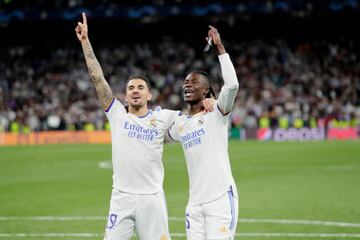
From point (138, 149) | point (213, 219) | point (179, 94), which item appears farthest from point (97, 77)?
point (179, 94)

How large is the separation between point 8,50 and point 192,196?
42397 mm

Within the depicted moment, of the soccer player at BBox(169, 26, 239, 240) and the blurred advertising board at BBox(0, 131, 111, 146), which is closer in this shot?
the soccer player at BBox(169, 26, 239, 240)

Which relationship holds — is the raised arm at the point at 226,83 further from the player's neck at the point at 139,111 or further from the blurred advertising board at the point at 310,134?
the blurred advertising board at the point at 310,134

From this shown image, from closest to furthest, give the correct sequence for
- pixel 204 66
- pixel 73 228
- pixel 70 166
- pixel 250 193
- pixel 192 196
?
pixel 192 196, pixel 73 228, pixel 250 193, pixel 70 166, pixel 204 66

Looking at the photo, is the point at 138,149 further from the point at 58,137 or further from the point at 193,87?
the point at 58,137

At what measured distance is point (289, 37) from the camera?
46906 mm

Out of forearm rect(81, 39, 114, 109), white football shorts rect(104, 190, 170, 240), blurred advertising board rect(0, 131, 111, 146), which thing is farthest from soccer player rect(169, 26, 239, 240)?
blurred advertising board rect(0, 131, 111, 146)

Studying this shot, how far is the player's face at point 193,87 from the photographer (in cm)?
750

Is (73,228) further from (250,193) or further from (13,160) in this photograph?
(13,160)

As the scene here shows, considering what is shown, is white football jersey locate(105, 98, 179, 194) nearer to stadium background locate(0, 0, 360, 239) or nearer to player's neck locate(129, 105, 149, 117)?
player's neck locate(129, 105, 149, 117)

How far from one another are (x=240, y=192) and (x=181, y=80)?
88.8 ft

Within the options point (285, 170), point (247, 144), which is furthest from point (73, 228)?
point (247, 144)

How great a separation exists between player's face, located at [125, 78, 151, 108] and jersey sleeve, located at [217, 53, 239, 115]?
38.6 inches

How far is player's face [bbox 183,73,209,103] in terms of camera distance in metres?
7.50
